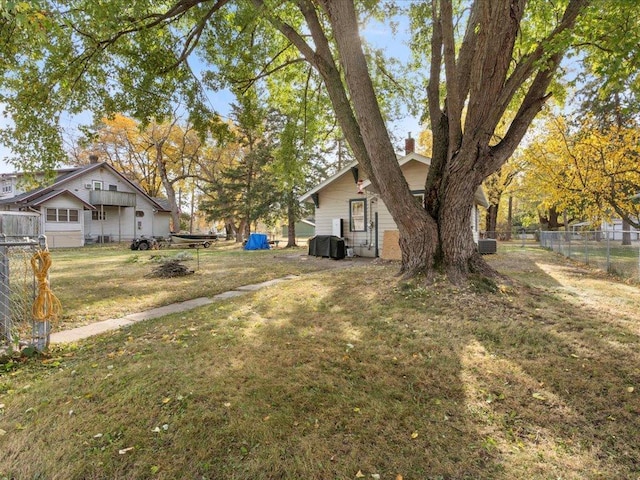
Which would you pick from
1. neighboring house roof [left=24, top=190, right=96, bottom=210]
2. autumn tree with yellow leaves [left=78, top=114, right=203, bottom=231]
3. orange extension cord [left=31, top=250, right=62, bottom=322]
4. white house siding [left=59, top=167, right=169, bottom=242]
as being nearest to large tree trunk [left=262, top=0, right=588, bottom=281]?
orange extension cord [left=31, top=250, right=62, bottom=322]

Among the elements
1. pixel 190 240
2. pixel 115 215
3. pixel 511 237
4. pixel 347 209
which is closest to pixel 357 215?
pixel 347 209

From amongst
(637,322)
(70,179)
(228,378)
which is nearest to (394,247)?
(637,322)

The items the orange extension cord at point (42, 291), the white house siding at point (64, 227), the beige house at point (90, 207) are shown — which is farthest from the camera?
the beige house at point (90, 207)

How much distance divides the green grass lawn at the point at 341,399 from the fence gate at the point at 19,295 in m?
0.35

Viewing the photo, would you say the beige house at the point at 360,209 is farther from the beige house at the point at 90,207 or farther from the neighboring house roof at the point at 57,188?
the beige house at the point at 90,207

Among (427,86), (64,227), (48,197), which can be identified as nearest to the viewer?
(427,86)

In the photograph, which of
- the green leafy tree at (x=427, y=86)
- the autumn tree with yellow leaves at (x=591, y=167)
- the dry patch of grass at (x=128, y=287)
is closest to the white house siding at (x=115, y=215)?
the dry patch of grass at (x=128, y=287)

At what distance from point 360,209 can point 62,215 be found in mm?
21508

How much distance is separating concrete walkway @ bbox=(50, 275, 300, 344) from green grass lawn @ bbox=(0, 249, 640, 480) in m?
0.39

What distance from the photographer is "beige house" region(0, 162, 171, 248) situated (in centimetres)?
2255

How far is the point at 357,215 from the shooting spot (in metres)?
14.4

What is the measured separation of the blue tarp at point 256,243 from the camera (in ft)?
67.6

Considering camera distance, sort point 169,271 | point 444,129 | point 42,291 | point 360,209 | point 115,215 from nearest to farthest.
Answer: point 42,291 < point 444,129 < point 169,271 < point 360,209 < point 115,215

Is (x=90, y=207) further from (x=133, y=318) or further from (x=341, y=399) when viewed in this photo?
(x=341, y=399)
